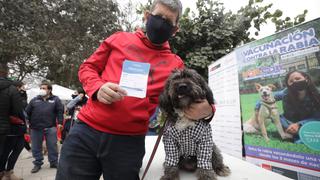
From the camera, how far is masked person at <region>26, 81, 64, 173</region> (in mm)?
6168

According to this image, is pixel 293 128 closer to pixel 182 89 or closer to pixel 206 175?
pixel 206 175

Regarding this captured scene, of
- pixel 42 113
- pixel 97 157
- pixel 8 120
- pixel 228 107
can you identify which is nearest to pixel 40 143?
pixel 42 113

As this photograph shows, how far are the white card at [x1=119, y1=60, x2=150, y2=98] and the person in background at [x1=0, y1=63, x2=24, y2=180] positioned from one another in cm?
383

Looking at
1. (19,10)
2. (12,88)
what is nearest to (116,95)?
(12,88)

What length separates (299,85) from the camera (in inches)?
115

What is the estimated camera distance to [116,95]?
1520 mm

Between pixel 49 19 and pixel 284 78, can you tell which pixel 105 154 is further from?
pixel 49 19

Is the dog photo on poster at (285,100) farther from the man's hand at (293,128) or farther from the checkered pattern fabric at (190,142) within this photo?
the checkered pattern fabric at (190,142)

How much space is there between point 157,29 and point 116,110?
2.13 ft

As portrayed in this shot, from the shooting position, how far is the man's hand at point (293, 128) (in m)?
2.97

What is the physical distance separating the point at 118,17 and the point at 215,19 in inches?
419

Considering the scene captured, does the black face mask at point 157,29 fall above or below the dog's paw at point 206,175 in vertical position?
above

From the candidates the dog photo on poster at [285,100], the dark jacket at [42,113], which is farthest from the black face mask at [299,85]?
the dark jacket at [42,113]

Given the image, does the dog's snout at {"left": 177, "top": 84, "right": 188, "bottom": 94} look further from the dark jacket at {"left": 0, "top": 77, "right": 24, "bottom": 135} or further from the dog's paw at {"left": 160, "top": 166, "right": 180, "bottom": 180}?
the dark jacket at {"left": 0, "top": 77, "right": 24, "bottom": 135}
